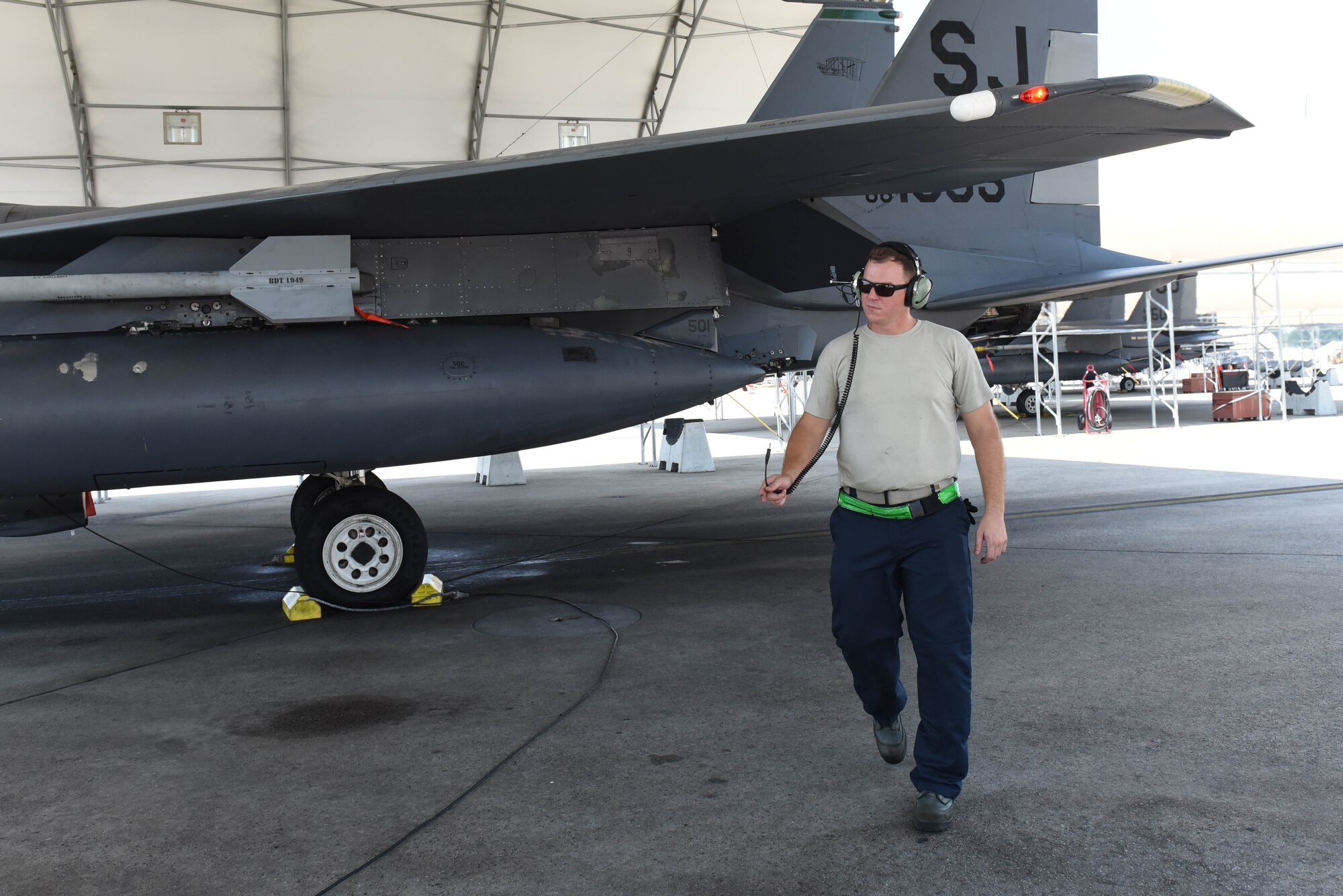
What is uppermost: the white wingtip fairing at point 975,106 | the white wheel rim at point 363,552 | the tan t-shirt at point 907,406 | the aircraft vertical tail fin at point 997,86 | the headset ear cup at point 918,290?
the aircraft vertical tail fin at point 997,86

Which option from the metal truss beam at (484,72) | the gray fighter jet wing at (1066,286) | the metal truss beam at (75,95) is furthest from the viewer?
the metal truss beam at (484,72)

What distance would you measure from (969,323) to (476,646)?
5.32 meters

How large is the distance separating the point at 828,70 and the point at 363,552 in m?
6.39

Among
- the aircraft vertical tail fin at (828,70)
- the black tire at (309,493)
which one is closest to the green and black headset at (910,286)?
the black tire at (309,493)

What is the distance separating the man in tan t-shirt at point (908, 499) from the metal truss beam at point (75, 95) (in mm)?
20911

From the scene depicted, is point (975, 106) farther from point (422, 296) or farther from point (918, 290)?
point (422, 296)

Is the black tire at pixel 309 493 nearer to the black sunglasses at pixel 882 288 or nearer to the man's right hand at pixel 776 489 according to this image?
the man's right hand at pixel 776 489

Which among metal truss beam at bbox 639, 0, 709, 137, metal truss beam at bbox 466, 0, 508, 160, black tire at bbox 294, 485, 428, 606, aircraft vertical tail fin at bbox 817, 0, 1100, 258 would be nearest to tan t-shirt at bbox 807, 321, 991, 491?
black tire at bbox 294, 485, 428, 606

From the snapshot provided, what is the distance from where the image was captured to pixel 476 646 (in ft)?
16.1

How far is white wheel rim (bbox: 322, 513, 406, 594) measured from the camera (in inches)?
227

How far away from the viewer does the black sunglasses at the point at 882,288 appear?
2906 mm

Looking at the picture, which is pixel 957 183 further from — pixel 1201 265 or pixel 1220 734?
pixel 1220 734

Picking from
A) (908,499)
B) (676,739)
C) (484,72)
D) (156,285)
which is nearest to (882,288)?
(908,499)

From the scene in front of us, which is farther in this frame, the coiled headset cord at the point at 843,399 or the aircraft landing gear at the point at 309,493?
the aircraft landing gear at the point at 309,493
